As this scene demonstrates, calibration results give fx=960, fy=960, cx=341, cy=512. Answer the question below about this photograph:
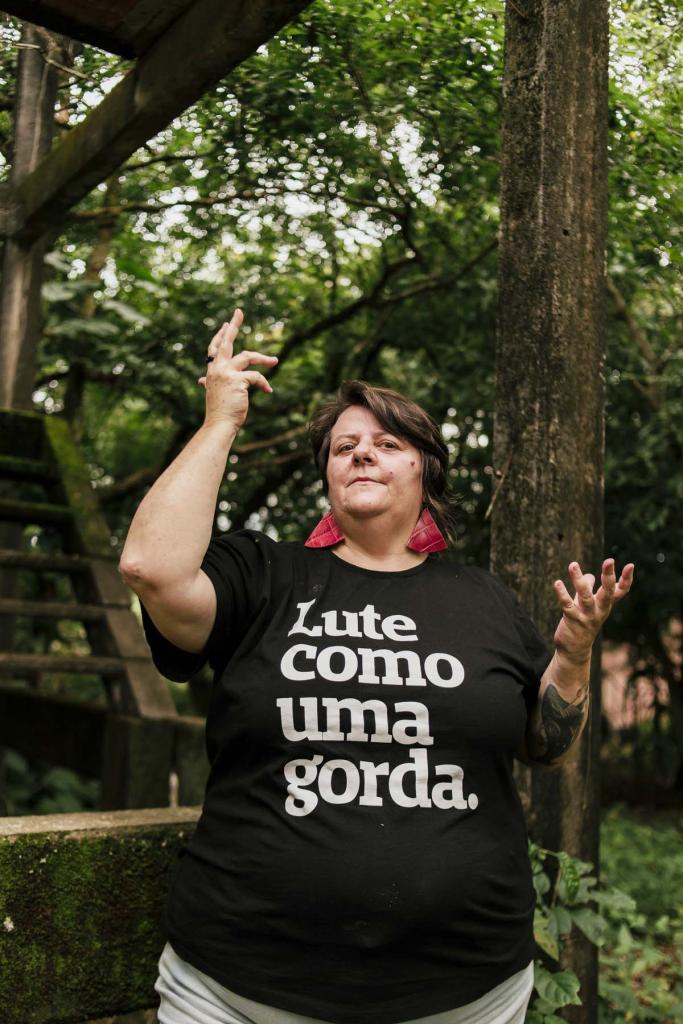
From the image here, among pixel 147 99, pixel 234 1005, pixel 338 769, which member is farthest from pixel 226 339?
pixel 147 99

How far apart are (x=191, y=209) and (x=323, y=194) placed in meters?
0.94

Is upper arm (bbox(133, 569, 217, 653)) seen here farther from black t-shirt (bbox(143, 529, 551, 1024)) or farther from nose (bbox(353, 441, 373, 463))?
nose (bbox(353, 441, 373, 463))

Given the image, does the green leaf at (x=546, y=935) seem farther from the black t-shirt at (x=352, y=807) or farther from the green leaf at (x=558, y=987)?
the black t-shirt at (x=352, y=807)

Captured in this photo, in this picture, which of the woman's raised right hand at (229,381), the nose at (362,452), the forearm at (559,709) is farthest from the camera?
the nose at (362,452)

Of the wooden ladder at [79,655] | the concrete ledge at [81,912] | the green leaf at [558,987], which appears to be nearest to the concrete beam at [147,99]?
the wooden ladder at [79,655]

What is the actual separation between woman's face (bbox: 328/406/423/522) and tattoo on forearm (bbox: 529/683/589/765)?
0.46 m

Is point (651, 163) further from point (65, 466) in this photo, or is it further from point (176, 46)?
point (65, 466)

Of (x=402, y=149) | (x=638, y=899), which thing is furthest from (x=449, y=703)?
(x=638, y=899)

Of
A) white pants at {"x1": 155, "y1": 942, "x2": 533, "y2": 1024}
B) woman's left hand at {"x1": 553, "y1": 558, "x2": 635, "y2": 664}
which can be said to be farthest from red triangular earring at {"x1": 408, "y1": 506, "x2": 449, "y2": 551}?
white pants at {"x1": 155, "y1": 942, "x2": 533, "y2": 1024}

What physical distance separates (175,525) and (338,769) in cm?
50

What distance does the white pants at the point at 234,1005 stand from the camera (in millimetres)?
1571

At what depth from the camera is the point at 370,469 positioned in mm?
1943

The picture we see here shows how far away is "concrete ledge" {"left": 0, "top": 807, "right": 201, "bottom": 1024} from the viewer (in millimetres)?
1929

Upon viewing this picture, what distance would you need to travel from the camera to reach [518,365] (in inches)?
91.3
